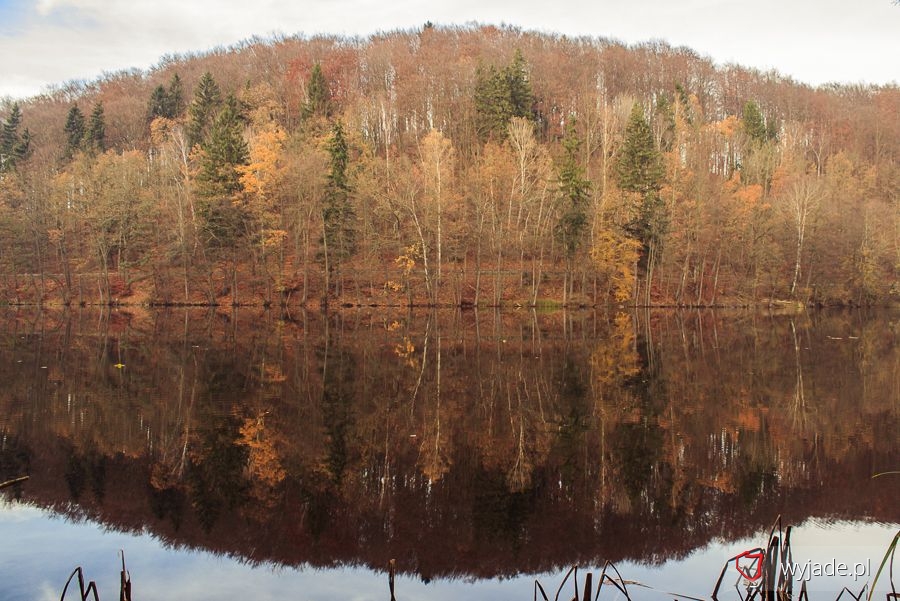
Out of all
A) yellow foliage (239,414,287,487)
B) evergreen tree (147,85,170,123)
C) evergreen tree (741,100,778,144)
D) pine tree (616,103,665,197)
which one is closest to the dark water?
yellow foliage (239,414,287,487)

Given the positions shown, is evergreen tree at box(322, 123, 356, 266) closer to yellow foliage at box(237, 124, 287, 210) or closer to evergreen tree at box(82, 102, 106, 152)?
yellow foliage at box(237, 124, 287, 210)

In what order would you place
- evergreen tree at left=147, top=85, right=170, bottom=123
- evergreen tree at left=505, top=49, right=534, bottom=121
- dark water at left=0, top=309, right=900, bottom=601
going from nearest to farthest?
1. dark water at left=0, top=309, right=900, bottom=601
2. evergreen tree at left=505, top=49, right=534, bottom=121
3. evergreen tree at left=147, top=85, right=170, bottom=123

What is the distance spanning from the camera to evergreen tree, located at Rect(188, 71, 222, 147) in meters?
82.8

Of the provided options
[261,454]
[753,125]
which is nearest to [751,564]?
[261,454]

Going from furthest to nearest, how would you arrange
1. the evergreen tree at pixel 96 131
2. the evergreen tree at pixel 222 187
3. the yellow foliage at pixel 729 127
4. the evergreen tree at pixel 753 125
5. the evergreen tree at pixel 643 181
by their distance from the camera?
1. the evergreen tree at pixel 753 125
2. the yellow foliage at pixel 729 127
3. the evergreen tree at pixel 96 131
4. the evergreen tree at pixel 643 181
5. the evergreen tree at pixel 222 187

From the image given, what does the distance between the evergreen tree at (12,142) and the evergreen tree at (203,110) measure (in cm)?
2078

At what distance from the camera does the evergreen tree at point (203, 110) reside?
271 feet

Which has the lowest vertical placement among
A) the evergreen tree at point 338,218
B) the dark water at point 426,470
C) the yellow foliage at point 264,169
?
the dark water at point 426,470

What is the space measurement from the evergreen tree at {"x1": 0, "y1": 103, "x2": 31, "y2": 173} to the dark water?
72.3 m

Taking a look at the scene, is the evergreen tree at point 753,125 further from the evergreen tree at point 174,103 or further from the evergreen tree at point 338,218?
the evergreen tree at point 174,103

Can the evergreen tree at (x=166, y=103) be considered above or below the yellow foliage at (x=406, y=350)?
above

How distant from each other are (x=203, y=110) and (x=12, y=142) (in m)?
27.9

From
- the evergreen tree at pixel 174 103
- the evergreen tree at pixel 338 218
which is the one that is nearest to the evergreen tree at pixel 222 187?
the evergreen tree at pixel 338 218

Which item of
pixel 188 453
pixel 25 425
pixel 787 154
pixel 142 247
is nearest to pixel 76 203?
pixel 142 247
